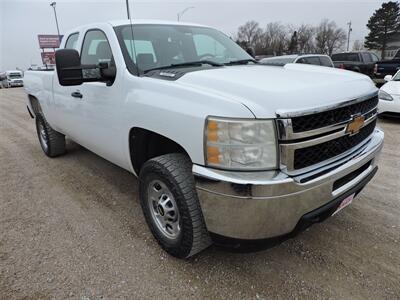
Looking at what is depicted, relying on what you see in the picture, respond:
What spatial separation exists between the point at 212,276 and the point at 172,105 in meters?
1.32

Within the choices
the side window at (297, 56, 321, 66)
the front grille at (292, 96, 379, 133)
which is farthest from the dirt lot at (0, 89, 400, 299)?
the side window at (297, 56, 321, 66)

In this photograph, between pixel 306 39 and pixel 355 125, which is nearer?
pixel 355 125

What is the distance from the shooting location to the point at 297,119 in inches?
72.9

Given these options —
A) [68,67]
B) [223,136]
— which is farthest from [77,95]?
[223,136]

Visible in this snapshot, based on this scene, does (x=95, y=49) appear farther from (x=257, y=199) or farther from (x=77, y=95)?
(x=257, y=199)

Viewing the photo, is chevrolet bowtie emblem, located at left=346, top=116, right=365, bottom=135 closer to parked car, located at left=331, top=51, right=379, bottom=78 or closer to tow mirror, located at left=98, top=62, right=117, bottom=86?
tow mirror, located at left=98, top=62, right=117, bottom=86

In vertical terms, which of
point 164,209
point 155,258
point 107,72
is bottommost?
point 155,258

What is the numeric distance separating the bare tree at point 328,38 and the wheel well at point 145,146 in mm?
65670

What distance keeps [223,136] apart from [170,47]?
1.61 m

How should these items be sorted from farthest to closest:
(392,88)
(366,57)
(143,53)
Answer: (366,57) < (392,88) < (143,53)

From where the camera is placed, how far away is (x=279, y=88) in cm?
197

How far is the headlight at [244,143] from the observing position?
→ 5.94 ft

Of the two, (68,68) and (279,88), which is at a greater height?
(68,68)

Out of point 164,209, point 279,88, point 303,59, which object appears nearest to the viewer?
point 279,88
